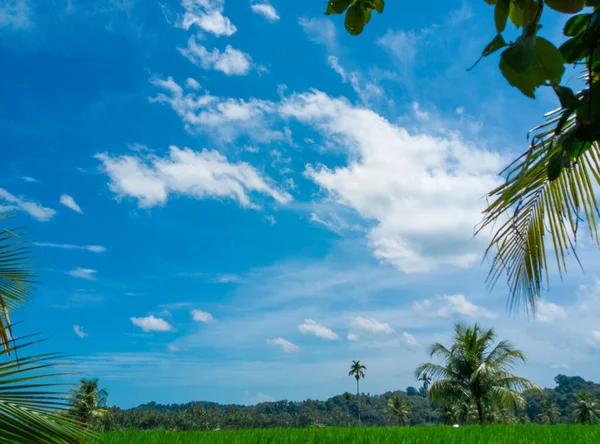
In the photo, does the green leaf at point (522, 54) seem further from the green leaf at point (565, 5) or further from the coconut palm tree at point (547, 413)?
the coconut palm tree at point (547, 413)

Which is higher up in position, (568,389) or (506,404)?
(568,389)

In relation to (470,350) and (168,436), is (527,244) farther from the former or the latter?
(470,350)

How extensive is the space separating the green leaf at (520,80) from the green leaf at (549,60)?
2 centimetres

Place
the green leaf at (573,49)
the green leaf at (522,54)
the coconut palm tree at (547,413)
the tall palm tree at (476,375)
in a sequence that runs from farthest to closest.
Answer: the coconut palm tree at (547,413)
the tall palm tree at (476,375)
the green leaf at (573,49)
the green leaf at (522,54)

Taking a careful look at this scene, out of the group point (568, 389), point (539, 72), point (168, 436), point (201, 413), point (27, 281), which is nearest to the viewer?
point (539, 72)

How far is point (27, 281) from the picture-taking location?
4.32 meters

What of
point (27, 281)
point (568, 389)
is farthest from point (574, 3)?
point (568, 389)

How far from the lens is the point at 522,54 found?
0.52m

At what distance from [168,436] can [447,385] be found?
18.2 meters

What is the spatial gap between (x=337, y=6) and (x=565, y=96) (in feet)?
1.69

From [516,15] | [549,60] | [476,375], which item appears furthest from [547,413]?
[549,60]

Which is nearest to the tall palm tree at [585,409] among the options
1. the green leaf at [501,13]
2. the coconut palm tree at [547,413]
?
the coconut palm tree at [547,413]

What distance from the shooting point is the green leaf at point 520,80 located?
1.75 ft

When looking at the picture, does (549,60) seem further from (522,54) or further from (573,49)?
(573,49)
